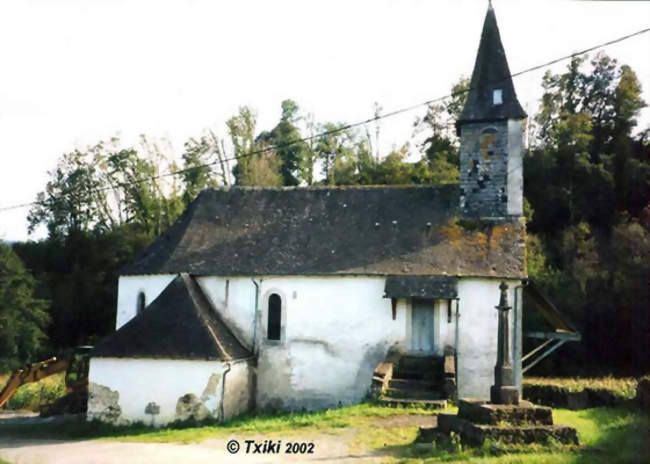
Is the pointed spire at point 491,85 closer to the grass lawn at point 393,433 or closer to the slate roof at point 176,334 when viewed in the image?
the grass lawn at point 393,433

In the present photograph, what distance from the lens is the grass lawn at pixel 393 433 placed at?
34.6 feet

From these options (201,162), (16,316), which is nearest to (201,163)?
(201,162)

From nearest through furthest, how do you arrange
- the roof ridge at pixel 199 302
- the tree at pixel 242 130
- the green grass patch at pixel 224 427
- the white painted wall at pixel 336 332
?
the green grass patch at pixel 224 427
the roof ridge at pixel 199 302
the white painted wall at pixel 336 332
the tree at pixel 242 130

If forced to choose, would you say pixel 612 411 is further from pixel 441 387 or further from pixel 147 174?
pixel 147 174

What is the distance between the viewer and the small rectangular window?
946 inches

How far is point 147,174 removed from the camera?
42.4 m

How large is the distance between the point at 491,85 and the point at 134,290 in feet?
50.7

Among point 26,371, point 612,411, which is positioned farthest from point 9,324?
point 612,411

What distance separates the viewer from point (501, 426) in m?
12.0

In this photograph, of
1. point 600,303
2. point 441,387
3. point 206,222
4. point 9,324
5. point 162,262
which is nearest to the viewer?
point 441,387

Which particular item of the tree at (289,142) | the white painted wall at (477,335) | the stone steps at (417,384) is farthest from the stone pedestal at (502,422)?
the tree at (289,142)

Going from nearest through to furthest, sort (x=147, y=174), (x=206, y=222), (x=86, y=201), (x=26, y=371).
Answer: (x=26, y=371), (x=206, y=222), (x=147, y=174), (x=86, y=201)

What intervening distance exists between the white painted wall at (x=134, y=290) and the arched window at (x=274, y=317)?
13.0 ft

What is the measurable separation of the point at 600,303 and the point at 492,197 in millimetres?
13642
